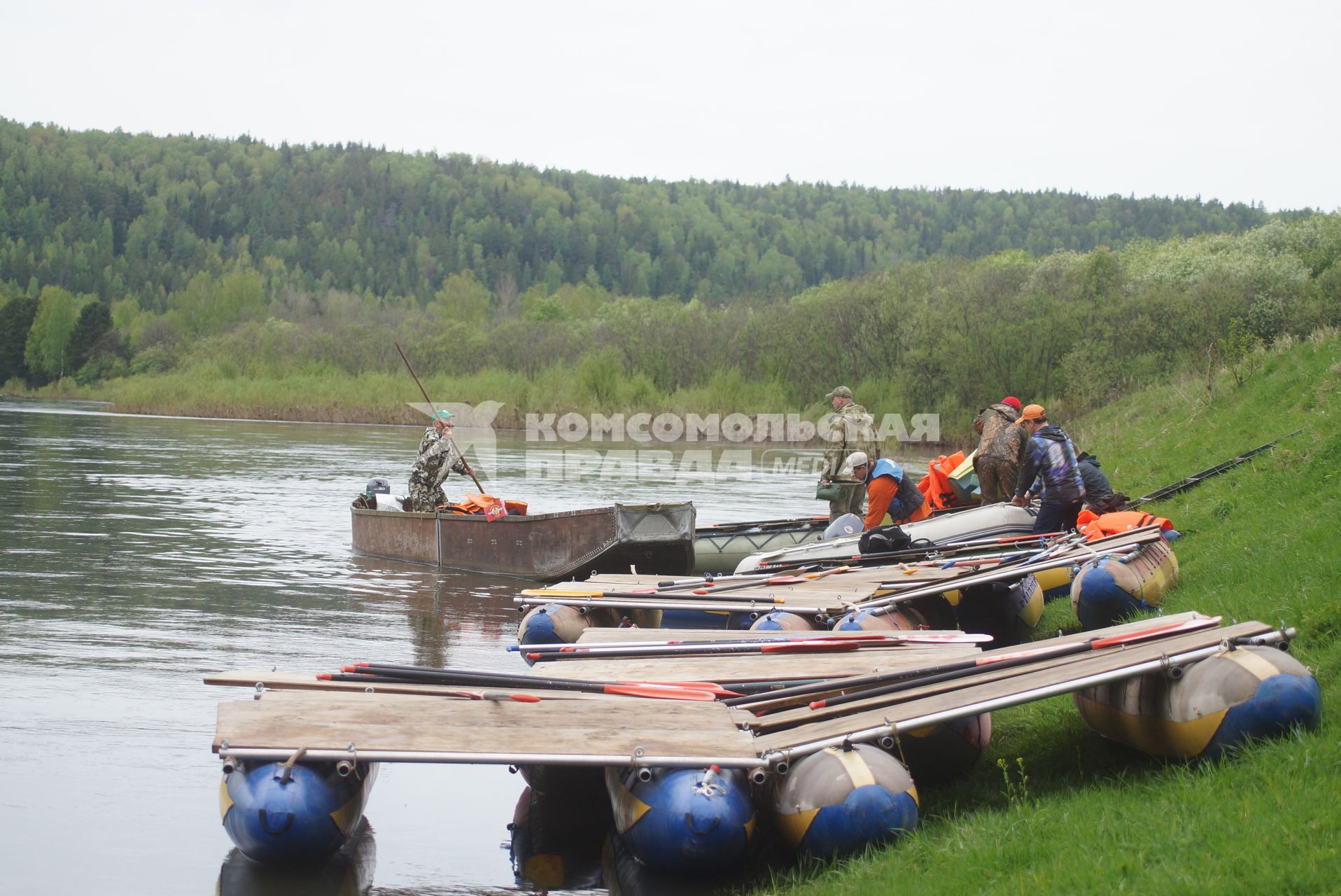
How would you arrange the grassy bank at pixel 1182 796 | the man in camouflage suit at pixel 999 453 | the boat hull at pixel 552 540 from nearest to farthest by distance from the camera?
the grassy bank at pixel 1182 796, the man in camouflage suit at pixel 999 453, the boat hull at pixel 552 540

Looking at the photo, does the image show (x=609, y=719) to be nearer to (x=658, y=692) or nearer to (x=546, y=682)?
(x=658, y=692)

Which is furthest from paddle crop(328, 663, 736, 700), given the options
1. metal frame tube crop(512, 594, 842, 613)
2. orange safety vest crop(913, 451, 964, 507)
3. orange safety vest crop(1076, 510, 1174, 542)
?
orange safety vest crop(913, 451, 964, 507)

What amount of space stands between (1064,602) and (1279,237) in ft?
132

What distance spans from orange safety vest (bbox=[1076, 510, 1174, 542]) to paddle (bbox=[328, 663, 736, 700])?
180 inches

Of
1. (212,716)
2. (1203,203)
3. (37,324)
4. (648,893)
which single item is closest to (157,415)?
(37,324)

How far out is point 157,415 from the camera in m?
67.8

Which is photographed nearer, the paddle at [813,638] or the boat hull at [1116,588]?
the paddle at [813,638]

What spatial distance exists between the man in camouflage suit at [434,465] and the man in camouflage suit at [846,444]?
480cm

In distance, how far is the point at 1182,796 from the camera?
5.63m

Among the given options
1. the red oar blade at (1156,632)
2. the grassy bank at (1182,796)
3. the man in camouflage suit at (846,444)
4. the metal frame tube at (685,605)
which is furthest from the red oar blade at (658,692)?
the man in camouflage suit at (846,444)

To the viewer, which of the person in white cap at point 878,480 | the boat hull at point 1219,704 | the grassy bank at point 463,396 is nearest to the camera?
the boat hull at point 1219,704

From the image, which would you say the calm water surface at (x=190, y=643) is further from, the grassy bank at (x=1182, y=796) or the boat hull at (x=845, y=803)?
the grassy bank at (x=1182, y=796)

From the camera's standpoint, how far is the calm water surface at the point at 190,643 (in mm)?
7035

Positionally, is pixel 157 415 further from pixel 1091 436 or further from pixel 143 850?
pixel 143 850
